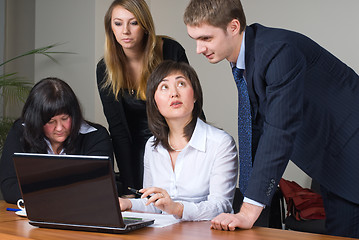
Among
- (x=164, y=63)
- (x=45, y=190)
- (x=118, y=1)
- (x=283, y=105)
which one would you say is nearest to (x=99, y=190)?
(x=45, y=190)

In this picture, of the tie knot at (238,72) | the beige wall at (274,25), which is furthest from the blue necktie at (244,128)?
the beige wall at (274,25)

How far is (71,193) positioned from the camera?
1506 mm

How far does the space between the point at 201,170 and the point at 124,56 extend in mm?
784

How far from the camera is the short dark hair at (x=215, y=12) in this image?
1636 mm

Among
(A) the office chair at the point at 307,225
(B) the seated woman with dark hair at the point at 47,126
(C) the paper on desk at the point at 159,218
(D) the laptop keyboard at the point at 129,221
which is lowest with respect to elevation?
(A) the office chair at the point at 307,225

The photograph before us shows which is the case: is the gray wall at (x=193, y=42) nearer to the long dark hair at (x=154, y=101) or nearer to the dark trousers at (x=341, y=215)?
the long dark hair at (x=154, y=101)

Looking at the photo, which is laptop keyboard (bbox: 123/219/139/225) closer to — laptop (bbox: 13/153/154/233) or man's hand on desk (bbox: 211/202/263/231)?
laptop (bbox: 13/153/154/233)

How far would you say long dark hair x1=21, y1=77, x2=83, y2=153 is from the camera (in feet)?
7.79

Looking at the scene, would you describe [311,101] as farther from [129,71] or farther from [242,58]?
[129,71]

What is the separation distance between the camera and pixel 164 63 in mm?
2307

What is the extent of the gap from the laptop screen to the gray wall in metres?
2.75

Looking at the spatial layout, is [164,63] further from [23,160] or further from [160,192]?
[23,160]

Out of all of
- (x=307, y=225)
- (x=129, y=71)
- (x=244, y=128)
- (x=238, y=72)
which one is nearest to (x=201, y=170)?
(x=244, y=128)

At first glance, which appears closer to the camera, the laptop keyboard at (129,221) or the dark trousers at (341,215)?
the laptop keyboard at (129,221)
